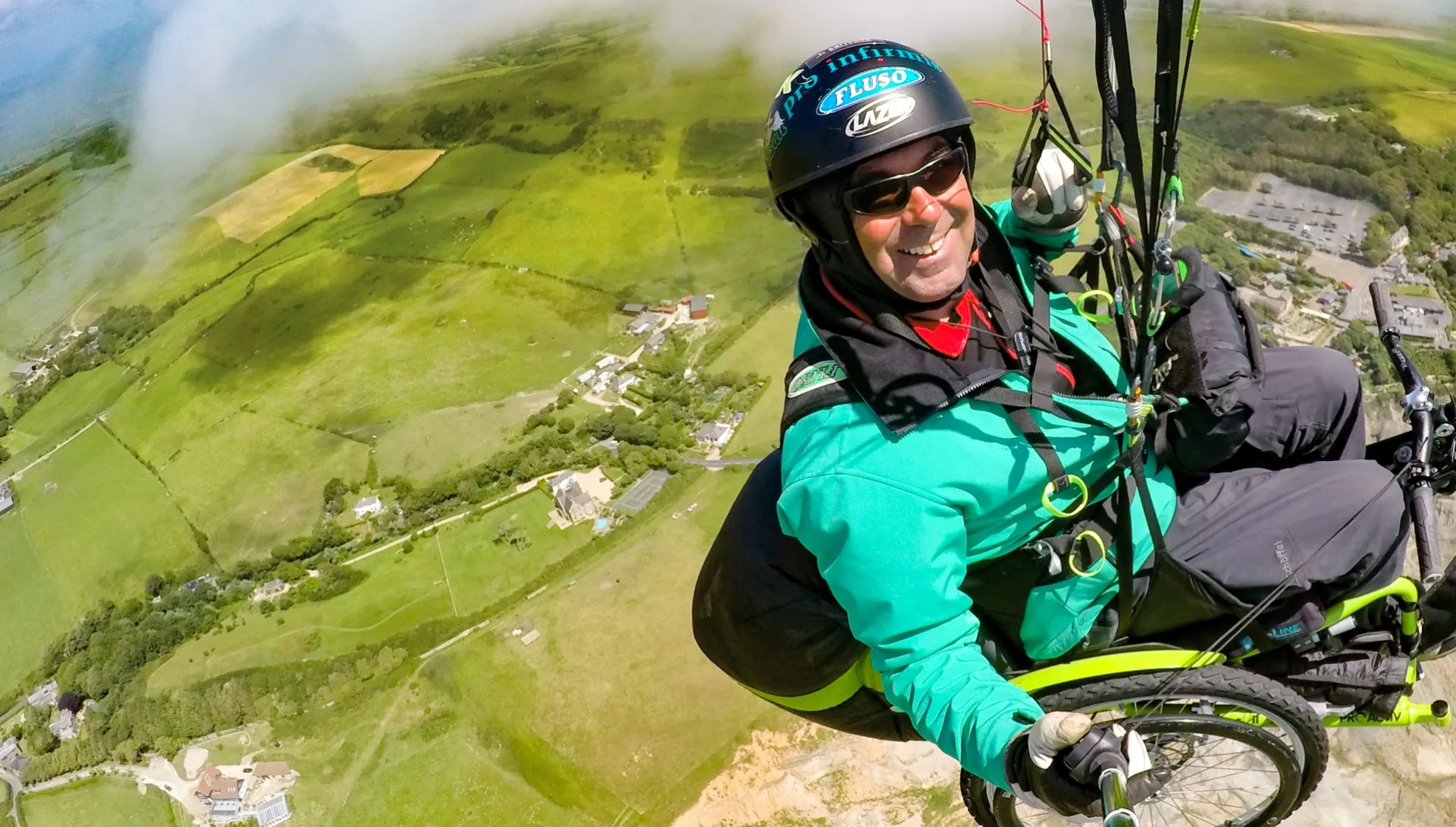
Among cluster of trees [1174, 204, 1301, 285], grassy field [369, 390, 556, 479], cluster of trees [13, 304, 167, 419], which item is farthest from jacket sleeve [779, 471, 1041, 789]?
cluster of trees [13, 304, 167, 419]

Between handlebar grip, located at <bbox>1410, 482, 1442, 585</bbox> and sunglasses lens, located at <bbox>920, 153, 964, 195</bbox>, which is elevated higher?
sunglasses lens, located at <bbox>920, 153, 964, 195</bbox>

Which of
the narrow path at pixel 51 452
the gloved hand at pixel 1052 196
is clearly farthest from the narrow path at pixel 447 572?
the narrow path at pixel 51 452

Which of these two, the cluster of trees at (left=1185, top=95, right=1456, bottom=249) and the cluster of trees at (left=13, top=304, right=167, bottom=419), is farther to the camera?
the cluster of trees at (left=13, top=304, right=167, bottom=419)

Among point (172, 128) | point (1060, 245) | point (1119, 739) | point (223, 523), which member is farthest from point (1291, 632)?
point (172, 128)

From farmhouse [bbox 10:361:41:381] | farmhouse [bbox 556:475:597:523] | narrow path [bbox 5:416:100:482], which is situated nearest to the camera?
farmhouse [bbox 556:475:597:523]

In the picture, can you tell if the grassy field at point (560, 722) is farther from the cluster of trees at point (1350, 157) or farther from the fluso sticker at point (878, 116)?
the cluster of trees at point (1350, 157)

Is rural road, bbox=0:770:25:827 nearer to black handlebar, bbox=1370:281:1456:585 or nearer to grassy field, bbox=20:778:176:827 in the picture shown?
grassy field, bbox=20:778:176:827
